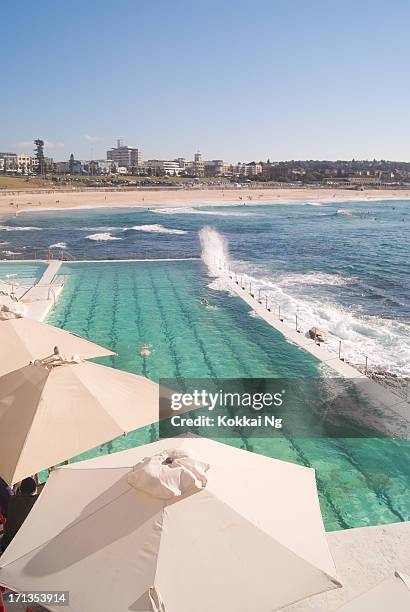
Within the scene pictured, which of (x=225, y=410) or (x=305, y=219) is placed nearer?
(x=225, y=410)

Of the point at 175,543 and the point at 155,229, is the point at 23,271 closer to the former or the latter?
the point at 175,543

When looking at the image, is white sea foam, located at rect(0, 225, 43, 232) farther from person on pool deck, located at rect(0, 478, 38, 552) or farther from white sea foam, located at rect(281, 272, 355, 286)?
person on pool deck, located at rect(0, 478, 38, 552)

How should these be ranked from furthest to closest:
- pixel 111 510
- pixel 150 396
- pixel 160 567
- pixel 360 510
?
pixel 360 510, pixel 150 396, pixel 111 510, pixel 160 567

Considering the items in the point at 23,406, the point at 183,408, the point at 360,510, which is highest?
the point at 23,406

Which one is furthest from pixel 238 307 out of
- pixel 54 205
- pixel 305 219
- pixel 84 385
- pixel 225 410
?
pixel 54 205

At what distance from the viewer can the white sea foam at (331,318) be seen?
16031mm

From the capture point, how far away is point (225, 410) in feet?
39.6

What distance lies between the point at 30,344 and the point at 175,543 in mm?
5319

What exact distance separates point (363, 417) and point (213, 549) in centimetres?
844

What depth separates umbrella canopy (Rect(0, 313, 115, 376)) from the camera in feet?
26.3

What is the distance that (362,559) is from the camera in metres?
6.51

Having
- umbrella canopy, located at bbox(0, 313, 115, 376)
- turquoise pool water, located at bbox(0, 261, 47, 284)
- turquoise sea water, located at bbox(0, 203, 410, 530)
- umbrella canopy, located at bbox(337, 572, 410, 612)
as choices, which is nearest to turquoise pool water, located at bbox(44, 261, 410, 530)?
turquoise sea water, located at bbox(0, 203, 410, 530)

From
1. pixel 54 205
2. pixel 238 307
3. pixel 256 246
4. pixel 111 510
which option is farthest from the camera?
pixel 54 205

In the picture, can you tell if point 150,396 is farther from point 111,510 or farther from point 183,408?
point 111,510
